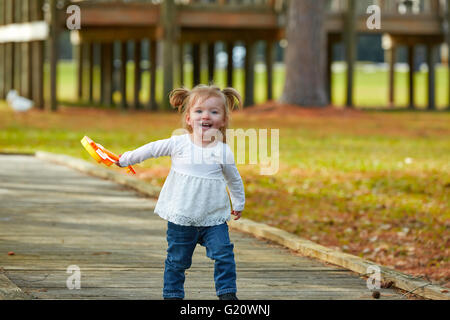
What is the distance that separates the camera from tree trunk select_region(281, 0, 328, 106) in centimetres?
2402

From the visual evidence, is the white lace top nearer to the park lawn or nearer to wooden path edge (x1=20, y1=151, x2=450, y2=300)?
wooden path edge (x1=20, y1=151, x2=450, y2=300)

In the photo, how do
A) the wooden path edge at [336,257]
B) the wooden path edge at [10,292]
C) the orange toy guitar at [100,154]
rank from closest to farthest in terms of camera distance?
the wooden path edge at [10,292]
the orange toy guitar at [100,154]
the wooden path edge at [336,257]

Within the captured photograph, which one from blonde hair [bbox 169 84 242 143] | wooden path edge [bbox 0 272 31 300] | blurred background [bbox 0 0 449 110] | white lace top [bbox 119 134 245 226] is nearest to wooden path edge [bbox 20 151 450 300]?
white lace top [bbox 119 134 245 226]

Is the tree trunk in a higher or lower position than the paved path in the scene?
higher

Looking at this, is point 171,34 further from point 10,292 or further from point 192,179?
point 10,292

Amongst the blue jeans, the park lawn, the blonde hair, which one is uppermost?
the blonde hair

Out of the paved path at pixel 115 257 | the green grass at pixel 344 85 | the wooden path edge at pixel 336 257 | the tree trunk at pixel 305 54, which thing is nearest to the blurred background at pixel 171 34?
the tree trunk at pixel 305 54

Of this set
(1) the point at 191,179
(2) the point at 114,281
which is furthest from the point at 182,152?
(2) the point at 114,281

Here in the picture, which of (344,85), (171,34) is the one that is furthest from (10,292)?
(344,85)

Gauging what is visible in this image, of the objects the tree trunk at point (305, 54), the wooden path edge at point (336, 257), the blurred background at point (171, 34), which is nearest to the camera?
the wooden path edge at point (336, 257)

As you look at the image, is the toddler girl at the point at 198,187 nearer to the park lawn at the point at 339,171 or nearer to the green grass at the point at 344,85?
the park lawn at the point at 339,171

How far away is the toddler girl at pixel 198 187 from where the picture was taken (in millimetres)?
5406

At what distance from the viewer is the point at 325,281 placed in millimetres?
6418

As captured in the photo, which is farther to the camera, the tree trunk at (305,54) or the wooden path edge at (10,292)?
the tree trunk at (305,54)
